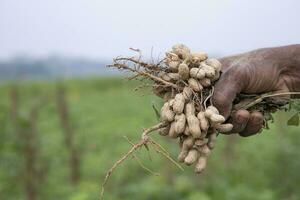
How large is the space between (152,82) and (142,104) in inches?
813

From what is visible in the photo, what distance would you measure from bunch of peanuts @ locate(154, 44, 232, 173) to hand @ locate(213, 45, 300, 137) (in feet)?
0.23

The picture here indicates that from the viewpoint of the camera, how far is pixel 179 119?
2510mm

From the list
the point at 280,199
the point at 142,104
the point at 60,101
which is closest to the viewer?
the point at 280,199

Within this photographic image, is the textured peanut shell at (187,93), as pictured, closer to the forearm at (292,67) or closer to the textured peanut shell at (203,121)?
the textured peanut shell at (203,121)

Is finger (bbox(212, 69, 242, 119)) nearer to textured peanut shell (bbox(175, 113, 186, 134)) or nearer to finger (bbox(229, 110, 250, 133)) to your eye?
finger (bbox(229, 110, 250, 133))

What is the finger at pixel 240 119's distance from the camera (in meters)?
2.62

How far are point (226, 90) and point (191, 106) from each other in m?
0.18

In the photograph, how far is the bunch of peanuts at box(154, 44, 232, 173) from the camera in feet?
8.18

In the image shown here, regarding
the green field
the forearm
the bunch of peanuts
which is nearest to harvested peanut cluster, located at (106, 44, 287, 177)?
the bunch of peanuts

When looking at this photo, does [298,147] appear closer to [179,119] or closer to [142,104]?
[179,119]

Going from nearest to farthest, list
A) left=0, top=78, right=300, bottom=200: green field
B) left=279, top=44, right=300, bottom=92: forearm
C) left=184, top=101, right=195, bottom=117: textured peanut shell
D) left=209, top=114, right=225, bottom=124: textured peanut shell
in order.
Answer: left=209, top=114, right=225, bottom=124: textured peanut shell → left=184, top=101, right=195, bottom=117: textured peanut shell → left=279, top=44, right=300, bottom=92: forearm → left=0, top=78, right=300, bottom=200: green field

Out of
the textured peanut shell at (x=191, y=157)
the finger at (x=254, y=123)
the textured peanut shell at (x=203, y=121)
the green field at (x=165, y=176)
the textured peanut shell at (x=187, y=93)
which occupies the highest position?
the textured peanut shell at (x=187, y=93)

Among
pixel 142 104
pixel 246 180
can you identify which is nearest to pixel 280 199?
pixel 246 180

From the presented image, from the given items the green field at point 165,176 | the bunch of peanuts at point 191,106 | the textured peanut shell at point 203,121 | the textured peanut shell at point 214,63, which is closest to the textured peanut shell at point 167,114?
the bunch of peanuts at point 191,106
